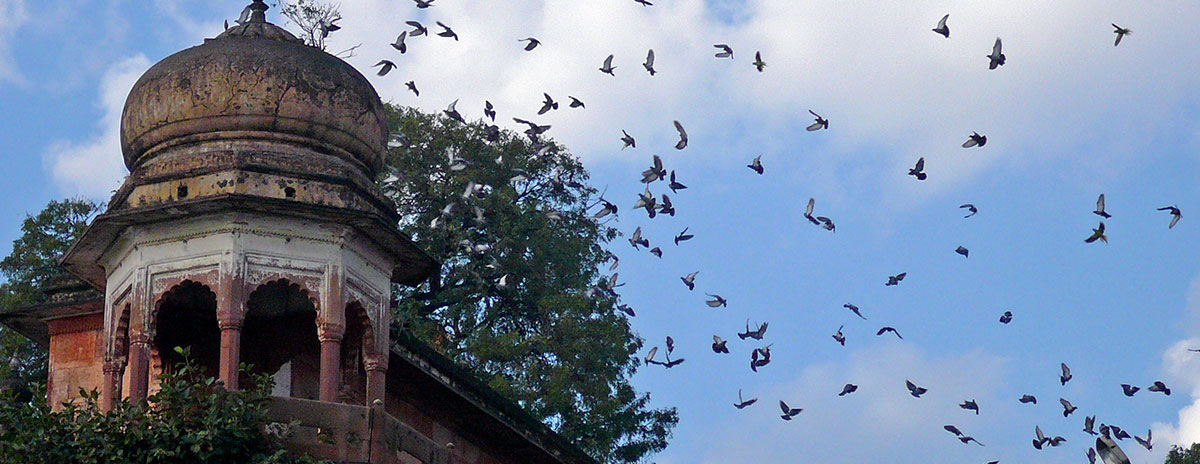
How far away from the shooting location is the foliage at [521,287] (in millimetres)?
22766

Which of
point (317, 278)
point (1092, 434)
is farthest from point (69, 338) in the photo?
point (1092, 434)

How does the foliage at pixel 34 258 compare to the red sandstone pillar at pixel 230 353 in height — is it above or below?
above

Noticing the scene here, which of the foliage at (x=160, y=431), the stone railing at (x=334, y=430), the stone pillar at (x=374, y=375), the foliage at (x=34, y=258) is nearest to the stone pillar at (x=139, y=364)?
the foliage at (x=160, y=431)

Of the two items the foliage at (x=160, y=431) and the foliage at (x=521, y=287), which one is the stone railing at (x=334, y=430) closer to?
the foliage at (x=160, y=431)

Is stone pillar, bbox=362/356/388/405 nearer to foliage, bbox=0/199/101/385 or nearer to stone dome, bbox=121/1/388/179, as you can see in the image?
stone dome, bbox=121/1/388/179


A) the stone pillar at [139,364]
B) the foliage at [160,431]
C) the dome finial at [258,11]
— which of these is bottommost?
the foliage at [160,431]

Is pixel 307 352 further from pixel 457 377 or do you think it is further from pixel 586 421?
pixel 586 421

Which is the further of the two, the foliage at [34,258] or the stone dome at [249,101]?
the foliage at [34,258]

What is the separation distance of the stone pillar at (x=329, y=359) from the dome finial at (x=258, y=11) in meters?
2.73

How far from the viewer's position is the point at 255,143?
44.2ft

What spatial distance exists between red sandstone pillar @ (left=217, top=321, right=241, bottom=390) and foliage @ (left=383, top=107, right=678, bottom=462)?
9.22 m

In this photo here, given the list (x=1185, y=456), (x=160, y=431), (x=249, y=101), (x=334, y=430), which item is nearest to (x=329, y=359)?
(x=334, y=430)

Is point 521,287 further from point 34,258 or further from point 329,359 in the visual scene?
point 329,359

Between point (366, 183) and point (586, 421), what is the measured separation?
9413 mm
